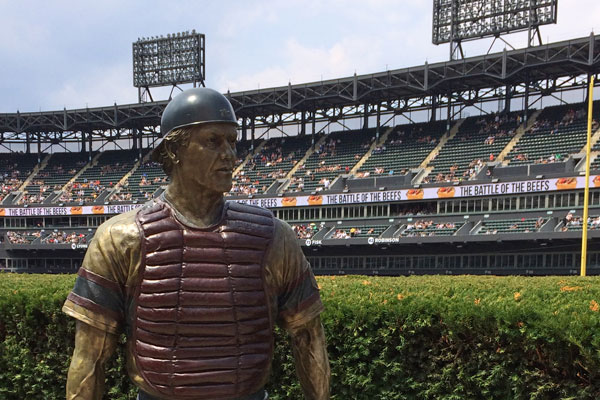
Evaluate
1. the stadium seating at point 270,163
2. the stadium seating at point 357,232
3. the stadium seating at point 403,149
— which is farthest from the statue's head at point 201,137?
the stadium seating at point 270,163

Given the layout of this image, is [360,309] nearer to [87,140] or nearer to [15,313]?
[15,313]

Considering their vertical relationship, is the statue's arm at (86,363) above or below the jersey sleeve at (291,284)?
below

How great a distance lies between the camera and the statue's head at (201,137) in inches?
105

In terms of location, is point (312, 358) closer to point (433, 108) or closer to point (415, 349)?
point (415, 349)

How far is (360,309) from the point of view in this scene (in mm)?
6695

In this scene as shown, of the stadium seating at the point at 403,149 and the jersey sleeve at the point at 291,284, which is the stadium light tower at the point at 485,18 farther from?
the jersey sleeve at the point at 291,284

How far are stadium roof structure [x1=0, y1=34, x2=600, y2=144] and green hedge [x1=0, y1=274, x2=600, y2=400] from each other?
108ft

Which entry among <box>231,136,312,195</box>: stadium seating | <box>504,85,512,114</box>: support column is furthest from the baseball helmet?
<box>504,85,512,114</box>: support column

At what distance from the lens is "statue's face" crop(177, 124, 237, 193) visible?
2.67 meters

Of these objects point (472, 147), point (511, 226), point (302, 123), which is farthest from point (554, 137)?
point (302, 123)

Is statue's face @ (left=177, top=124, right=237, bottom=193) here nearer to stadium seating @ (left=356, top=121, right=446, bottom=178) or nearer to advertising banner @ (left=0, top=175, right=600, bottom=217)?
advertising banner @ (left=0, top=175, right=600, bottom=217)

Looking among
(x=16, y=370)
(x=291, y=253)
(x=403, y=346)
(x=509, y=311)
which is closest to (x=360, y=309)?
(x=403, y=346)

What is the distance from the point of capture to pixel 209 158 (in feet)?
8.79

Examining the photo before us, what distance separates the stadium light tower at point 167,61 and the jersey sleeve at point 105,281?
51.9 m
